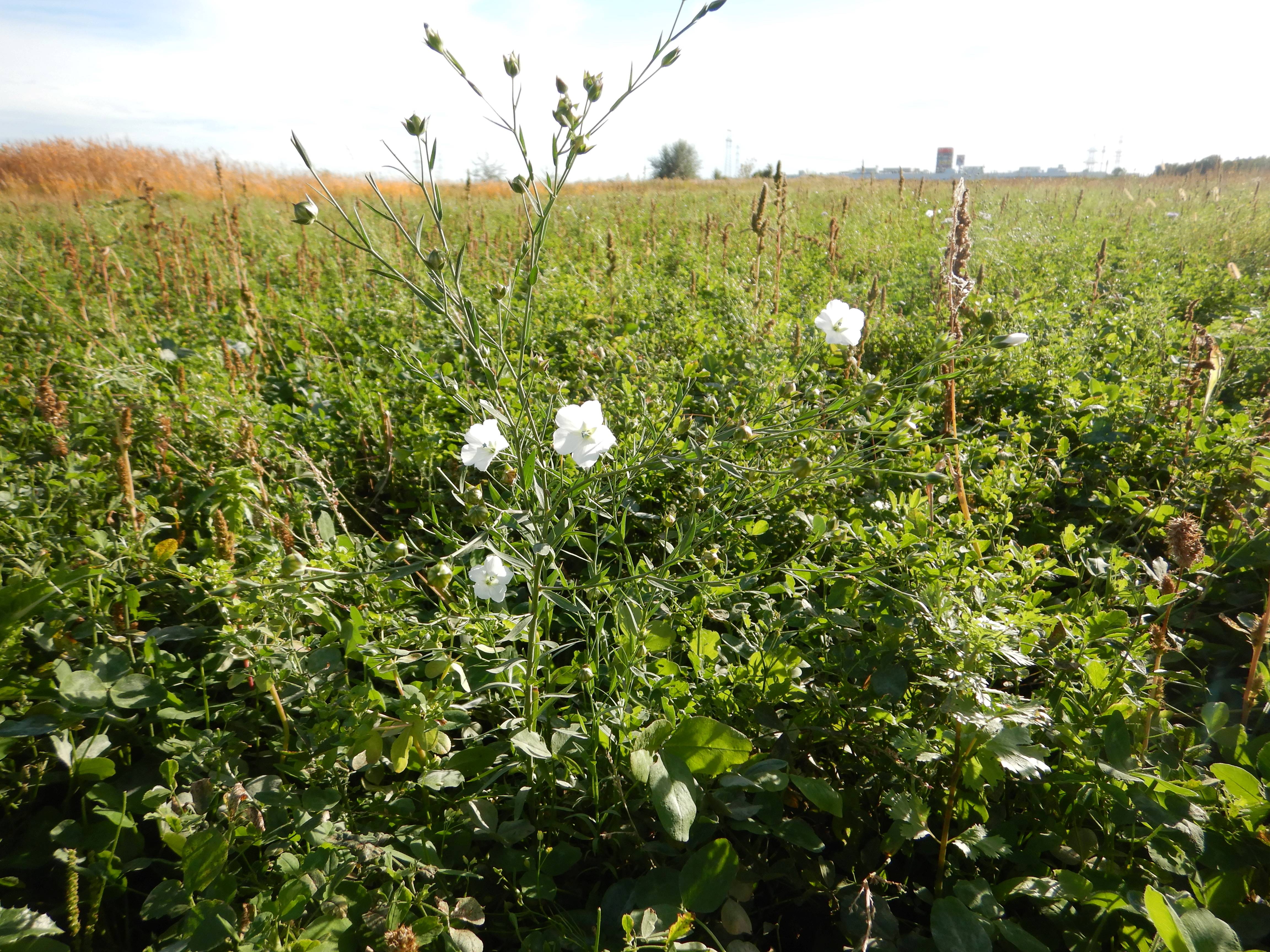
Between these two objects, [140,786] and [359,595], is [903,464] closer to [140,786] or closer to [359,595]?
[359,595]

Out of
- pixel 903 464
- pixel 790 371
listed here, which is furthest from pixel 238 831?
pixel 790 371

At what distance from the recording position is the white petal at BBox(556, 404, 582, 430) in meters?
1.13

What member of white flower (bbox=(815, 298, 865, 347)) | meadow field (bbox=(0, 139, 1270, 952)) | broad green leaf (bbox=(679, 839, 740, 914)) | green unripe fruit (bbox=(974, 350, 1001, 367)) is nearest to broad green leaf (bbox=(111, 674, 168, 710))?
meadow field (bbox=(0, 139, 1270, 952))

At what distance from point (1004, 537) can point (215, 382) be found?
2741mm

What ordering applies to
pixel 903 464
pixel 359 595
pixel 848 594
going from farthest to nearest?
pixel 903 464
pixel 359 595
pixel 848 594

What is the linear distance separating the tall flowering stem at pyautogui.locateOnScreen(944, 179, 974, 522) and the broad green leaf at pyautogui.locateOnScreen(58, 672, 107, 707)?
1871mm

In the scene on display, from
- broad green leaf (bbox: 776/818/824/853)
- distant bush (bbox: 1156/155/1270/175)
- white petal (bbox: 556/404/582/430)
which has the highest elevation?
distant bush (bbox: 1156/155/1270/175)

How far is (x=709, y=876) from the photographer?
1.04 m

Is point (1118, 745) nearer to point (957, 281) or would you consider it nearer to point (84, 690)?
point (957, 281)

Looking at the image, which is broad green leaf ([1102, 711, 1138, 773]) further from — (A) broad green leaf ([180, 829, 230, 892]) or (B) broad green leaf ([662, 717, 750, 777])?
(A) broad green leaf ([180, 829, 230, 892])

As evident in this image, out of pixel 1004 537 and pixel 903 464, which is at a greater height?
pixel 903 464

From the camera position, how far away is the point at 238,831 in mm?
1026

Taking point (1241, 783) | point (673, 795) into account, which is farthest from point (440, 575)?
point (1241, 783)

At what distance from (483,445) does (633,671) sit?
515mm
